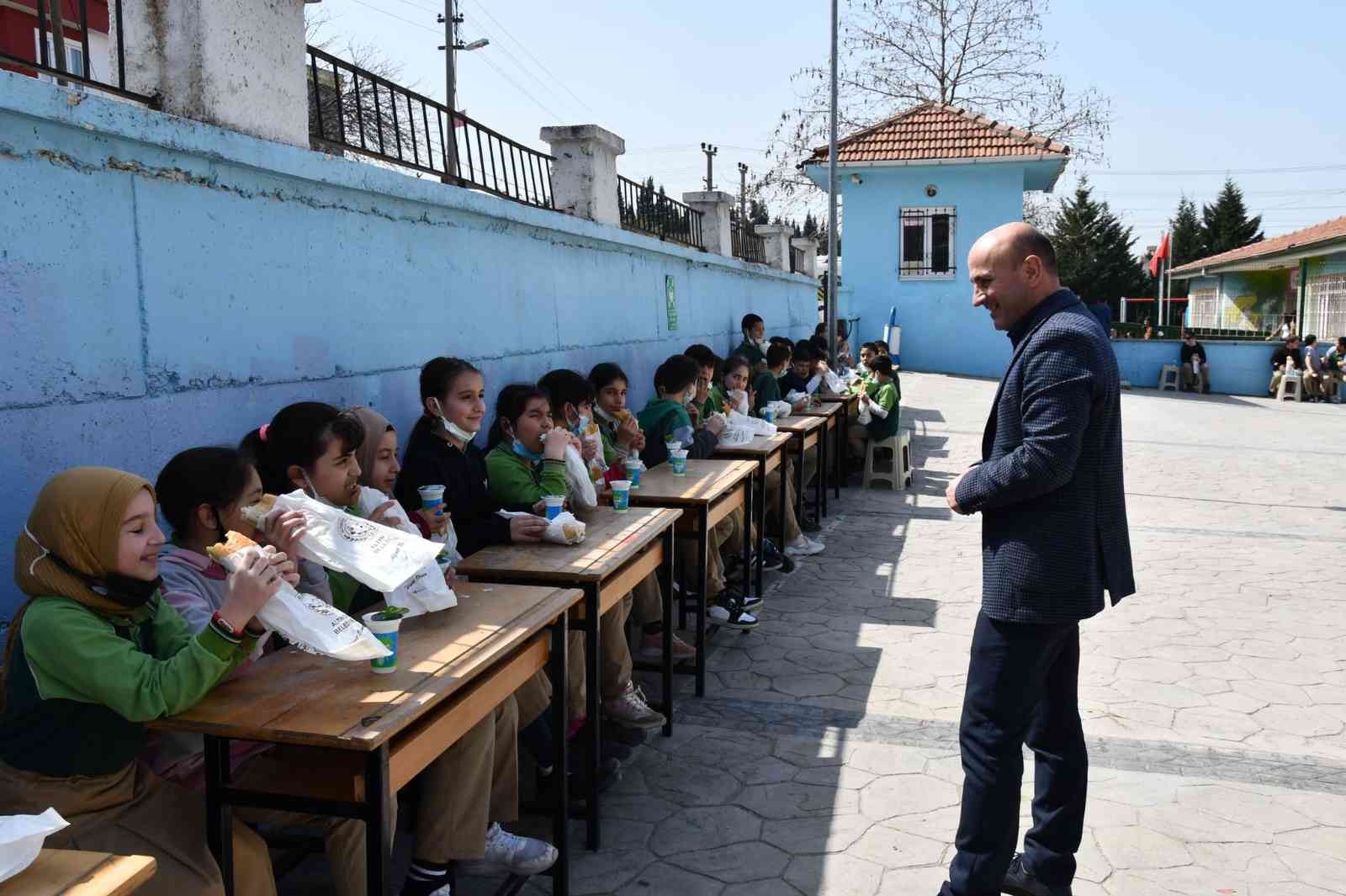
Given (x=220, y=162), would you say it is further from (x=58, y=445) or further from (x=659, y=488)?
(x=659, y=488)

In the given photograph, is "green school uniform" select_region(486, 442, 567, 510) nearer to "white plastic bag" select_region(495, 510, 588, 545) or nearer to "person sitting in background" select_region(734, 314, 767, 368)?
"white plastic bag" select_region(495, 510, 588, 545)

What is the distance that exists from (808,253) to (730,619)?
43.7 ft

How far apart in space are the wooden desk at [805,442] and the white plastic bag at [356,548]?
4.90 metres

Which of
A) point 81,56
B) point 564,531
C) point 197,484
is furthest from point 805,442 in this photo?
point 197,484

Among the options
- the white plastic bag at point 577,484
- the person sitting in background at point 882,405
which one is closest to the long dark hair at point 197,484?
the white plastic bag at point 577,484

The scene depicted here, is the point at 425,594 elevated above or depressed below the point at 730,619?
above

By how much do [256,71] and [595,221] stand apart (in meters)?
3.63

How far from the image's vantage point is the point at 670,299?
9.12 m

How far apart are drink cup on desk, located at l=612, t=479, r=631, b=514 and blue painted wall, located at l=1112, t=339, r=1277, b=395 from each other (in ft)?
69.2

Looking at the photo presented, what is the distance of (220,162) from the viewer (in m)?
3.45

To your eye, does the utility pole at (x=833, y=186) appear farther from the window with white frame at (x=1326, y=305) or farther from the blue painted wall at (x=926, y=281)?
the window with white frame at (x=1326, y=305)

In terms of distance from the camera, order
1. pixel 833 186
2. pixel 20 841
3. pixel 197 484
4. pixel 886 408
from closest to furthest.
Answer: pixel 20 841
pixel 197 484
pixel 886 408
pixel 833 186

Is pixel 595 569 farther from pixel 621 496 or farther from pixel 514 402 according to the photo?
pixel 514 402

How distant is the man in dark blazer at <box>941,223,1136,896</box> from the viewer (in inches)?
110
